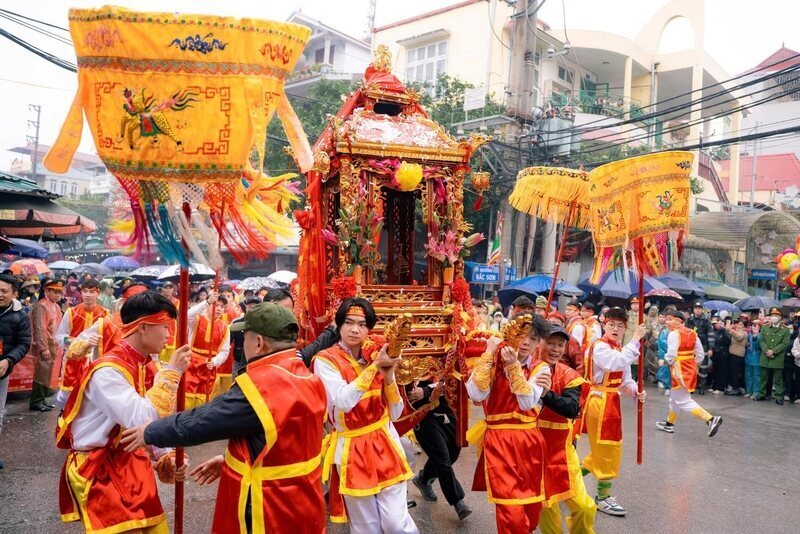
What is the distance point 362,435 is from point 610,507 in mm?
3069

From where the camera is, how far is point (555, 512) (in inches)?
173

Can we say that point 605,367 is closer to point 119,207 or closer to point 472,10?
point 119,207

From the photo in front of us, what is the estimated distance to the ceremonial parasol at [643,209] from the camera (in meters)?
5.57

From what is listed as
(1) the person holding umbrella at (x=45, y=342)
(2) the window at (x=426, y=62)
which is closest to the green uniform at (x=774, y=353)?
(1) the person holding umbrella at (x=45, y=342)

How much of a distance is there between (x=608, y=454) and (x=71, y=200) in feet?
106

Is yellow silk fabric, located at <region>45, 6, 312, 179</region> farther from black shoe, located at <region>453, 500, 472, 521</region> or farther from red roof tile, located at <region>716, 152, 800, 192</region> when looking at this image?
red roof tile, located at <region>716, 152, 800, 192</region>

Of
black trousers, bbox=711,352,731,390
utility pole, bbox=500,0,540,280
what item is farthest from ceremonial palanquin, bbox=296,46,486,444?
black trousers, bbox=711,352,731,390

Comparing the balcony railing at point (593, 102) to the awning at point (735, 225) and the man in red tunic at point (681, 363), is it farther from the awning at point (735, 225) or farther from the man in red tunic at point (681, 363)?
the man in red tunic at point (681, 363)

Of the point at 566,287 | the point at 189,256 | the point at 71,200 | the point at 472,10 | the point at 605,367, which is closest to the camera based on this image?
the point at 189,256

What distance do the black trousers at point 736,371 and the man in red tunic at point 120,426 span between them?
1365cm

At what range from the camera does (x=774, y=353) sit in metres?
12.7

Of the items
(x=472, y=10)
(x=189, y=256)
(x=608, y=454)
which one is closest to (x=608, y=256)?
(x=608, y=454)

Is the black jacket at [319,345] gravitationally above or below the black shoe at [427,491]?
above

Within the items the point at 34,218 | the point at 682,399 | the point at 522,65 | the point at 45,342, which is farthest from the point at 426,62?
the point at 45,342
